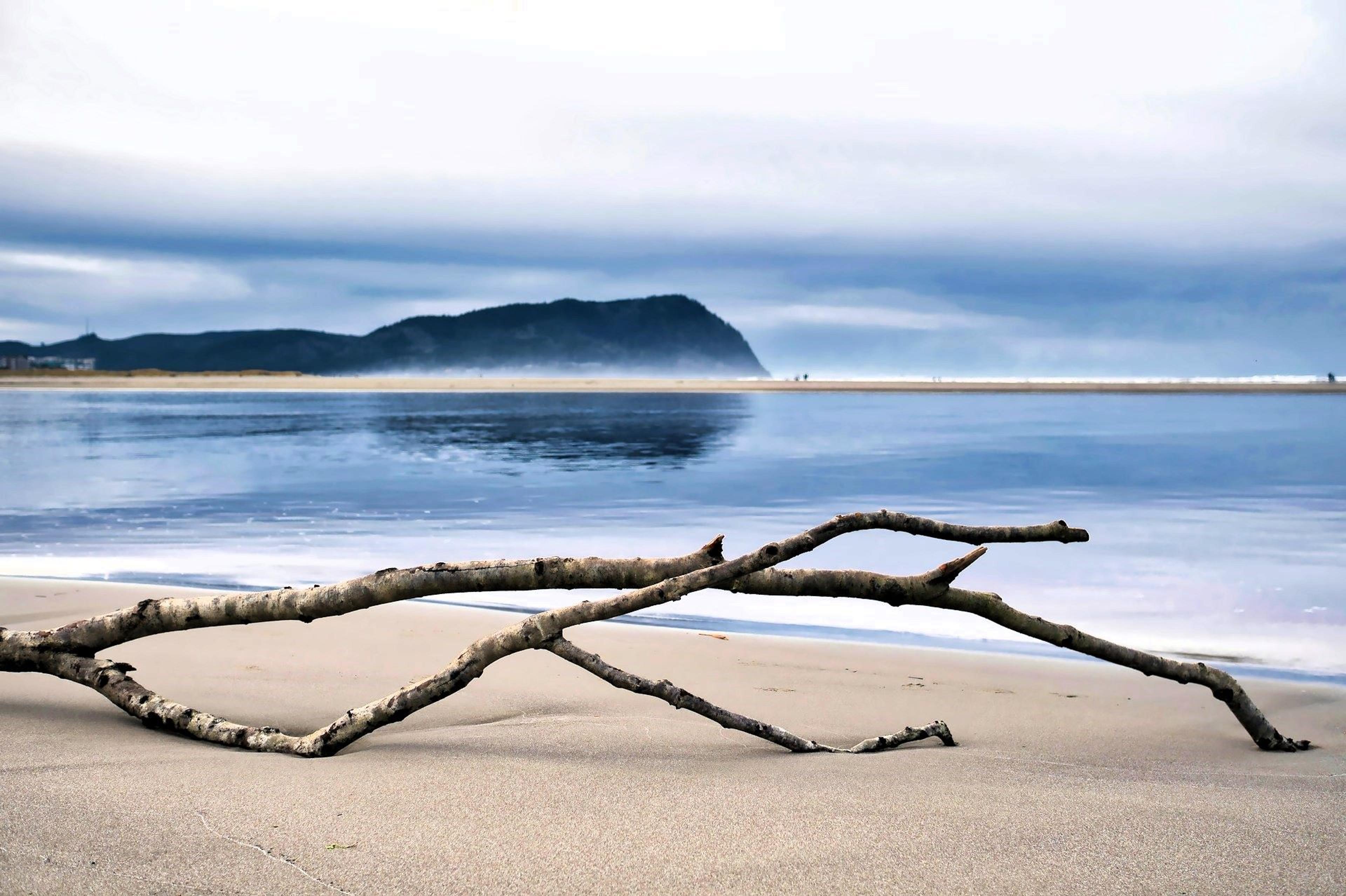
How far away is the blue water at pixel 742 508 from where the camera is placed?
8.73m

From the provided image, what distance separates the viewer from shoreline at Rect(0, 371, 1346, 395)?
346 feet

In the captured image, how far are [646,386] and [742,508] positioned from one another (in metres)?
107

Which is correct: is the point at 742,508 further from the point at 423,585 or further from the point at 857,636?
the point at 423,585

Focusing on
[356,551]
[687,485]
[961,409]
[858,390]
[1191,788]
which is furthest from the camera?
[858,390]

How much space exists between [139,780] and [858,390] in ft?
357

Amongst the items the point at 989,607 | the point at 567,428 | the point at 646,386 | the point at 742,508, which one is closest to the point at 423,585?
the point at 989,607

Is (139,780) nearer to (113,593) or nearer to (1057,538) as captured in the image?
(1057,538)

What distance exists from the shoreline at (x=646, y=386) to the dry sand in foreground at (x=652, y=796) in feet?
316

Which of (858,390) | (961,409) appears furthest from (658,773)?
(858,390)

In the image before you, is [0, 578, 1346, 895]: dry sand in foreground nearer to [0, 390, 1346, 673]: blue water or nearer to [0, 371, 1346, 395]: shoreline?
[0, 390, 1346, 673]: blue water

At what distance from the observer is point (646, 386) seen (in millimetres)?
121938

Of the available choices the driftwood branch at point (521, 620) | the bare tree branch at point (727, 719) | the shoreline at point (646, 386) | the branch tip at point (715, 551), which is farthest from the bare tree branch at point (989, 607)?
the shoreline at point (646, 386)

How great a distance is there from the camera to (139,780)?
3223 mm

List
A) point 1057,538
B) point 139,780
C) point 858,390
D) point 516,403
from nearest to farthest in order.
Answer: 1. point 139,780
2. point 1057,538
3. point 516,403
4. point 858,390
